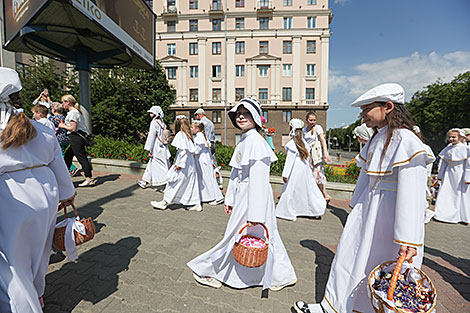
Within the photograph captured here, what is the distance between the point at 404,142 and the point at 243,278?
2.12 m

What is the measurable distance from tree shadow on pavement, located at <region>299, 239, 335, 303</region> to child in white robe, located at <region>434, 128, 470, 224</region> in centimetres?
414

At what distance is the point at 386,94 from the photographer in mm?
1820

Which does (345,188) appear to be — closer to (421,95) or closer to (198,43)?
(198,43)

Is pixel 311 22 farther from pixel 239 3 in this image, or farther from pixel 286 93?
pixel 239 3

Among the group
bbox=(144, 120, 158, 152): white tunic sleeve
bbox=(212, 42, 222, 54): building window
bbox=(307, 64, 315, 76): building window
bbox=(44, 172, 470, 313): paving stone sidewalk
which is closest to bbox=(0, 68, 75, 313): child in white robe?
bbox=(44, 172, 470, 313): paving stone sidewalk

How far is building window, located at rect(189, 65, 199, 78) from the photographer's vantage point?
118ft

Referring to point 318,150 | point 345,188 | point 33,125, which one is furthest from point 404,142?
point 345,188

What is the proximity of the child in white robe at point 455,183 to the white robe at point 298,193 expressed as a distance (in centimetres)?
324

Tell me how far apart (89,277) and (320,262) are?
302 centimetres

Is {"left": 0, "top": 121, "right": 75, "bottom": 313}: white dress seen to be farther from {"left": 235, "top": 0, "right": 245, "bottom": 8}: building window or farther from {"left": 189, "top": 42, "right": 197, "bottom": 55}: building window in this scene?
{"left": 235, "top": 0, "right": 245, "bottom": 8}: building window

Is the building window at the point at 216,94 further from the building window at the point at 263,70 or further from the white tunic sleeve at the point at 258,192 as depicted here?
the white tunic sleeve at the point at 258,192

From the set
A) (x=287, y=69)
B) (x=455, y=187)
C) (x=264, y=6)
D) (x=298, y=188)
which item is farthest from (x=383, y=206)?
(x=264, y=6)

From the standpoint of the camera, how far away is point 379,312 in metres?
1.49

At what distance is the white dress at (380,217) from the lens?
1.68 meters
